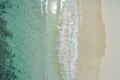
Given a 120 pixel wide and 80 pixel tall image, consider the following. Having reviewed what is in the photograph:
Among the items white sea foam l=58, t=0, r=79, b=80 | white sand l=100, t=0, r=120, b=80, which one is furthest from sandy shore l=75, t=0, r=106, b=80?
white sand l=100, t=0, r=120, b=80

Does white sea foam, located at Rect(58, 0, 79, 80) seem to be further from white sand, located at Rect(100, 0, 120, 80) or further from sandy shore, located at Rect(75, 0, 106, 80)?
white sand, located at Rect(100, 0, 120, 80)

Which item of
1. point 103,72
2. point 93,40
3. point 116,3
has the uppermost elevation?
point 116,3

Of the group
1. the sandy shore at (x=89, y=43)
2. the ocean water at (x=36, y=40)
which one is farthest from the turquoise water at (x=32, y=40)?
the sandy shore at (x=89, y=43)

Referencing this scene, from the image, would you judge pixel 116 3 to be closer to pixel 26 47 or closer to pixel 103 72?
pixel 103 72

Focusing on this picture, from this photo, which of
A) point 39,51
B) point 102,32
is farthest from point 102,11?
point 39,51

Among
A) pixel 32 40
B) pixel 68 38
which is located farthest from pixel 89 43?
pixel 32 40

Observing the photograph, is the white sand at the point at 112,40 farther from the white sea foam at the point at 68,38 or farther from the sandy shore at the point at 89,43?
the white sea foam at the point at 68,38

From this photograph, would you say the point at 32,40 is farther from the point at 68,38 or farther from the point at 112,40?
the point at 112,40
